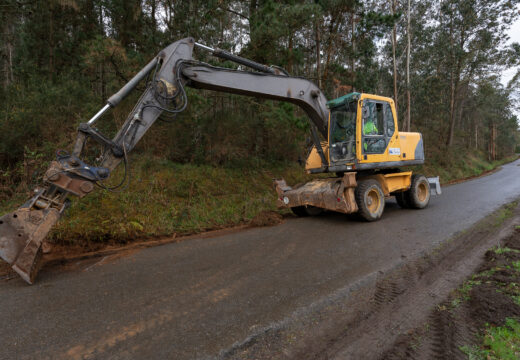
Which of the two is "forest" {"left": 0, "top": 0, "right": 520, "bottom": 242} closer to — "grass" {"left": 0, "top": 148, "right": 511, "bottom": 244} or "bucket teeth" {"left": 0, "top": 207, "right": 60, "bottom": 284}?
"grass" {"left": 0, "top": 148, "right": 511, "bottom": 244}

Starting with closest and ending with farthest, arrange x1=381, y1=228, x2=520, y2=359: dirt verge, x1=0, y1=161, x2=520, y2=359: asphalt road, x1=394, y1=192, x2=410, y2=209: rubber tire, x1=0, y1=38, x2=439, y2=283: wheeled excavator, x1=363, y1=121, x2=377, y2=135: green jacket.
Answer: x1=381, y1=228, x2=520, y2=359: dirt verge < x1=0, y1=161, x2=520, y2=359: asphalt road < x1=0, y1=38, x2=439, y2=283: wheeled excavator < x1=363, y1=121, x2=377, y2=135: green jacket < x1=394, y1=192, x2=410, y2=209: rubber tire

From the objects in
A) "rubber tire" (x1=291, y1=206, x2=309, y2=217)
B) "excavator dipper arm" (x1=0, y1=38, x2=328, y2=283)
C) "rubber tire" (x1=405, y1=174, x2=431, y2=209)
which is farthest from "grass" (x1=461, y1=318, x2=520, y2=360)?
"rubber tire" (x1=405, y1=174, x2=431, y2=209)

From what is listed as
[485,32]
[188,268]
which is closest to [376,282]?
[188,268]

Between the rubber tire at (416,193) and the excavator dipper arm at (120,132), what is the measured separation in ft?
15.2

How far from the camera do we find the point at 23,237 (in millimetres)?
3537

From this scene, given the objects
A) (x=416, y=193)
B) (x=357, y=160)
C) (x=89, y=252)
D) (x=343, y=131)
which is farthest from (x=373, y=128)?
(x=89, y=252)

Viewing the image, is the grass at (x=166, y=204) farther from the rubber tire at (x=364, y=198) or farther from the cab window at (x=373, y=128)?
the cab window at (x=373, y=128)

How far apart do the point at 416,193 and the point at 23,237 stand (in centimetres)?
898

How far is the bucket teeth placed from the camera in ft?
11.4

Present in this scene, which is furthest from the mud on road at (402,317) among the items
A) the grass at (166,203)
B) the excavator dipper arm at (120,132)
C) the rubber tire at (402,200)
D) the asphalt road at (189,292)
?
the rubber tire at (402,200)

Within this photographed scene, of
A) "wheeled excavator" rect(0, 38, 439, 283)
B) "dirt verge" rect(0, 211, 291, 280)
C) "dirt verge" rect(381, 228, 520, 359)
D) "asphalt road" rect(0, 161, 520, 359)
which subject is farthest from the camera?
"dirt verge" rect(0, 211, 291, 280)

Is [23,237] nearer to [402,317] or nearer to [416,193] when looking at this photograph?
[402,317]

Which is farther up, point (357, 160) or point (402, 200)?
point (357, 160)

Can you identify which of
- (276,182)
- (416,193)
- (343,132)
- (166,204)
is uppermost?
(343,132)
